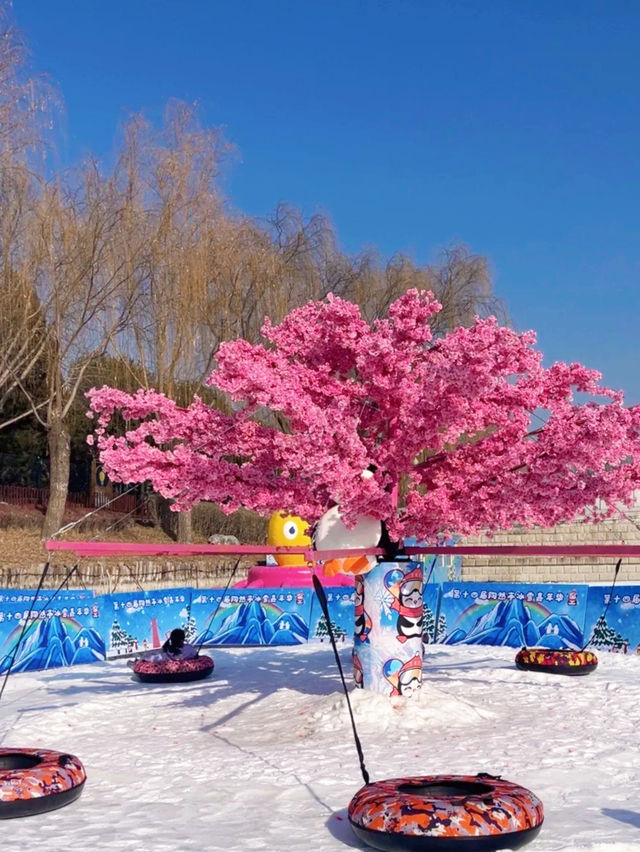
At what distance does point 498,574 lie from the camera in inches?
1344

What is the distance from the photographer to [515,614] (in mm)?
19797

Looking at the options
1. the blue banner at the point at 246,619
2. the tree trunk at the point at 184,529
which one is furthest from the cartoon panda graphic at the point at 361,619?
the tree trunk at the point at 184,529

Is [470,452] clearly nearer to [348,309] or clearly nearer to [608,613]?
[348,309]

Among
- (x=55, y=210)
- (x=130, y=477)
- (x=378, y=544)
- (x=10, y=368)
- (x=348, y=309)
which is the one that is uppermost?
(x=55, y=210)

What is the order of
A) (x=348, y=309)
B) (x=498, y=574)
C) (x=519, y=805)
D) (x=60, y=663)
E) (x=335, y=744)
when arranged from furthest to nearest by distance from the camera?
(x=498, y=574), (x=60, y=663), (x=348, y=309), (x=335, y=744), (x=519, y=805)

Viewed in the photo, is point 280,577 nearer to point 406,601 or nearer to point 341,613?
point 341,613

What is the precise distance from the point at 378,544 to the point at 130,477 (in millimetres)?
3407

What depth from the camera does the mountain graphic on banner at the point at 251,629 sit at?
20.8m

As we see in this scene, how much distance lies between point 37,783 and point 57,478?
25476 millimetres

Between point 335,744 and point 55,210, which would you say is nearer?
point 335,744

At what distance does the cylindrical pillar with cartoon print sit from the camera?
12188 millimetres

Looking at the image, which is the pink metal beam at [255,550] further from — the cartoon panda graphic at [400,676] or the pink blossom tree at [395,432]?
the cartoon panda graphic at [400,676]

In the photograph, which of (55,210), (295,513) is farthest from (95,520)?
(295,513)

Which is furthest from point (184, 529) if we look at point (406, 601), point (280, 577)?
point (406, 601)
